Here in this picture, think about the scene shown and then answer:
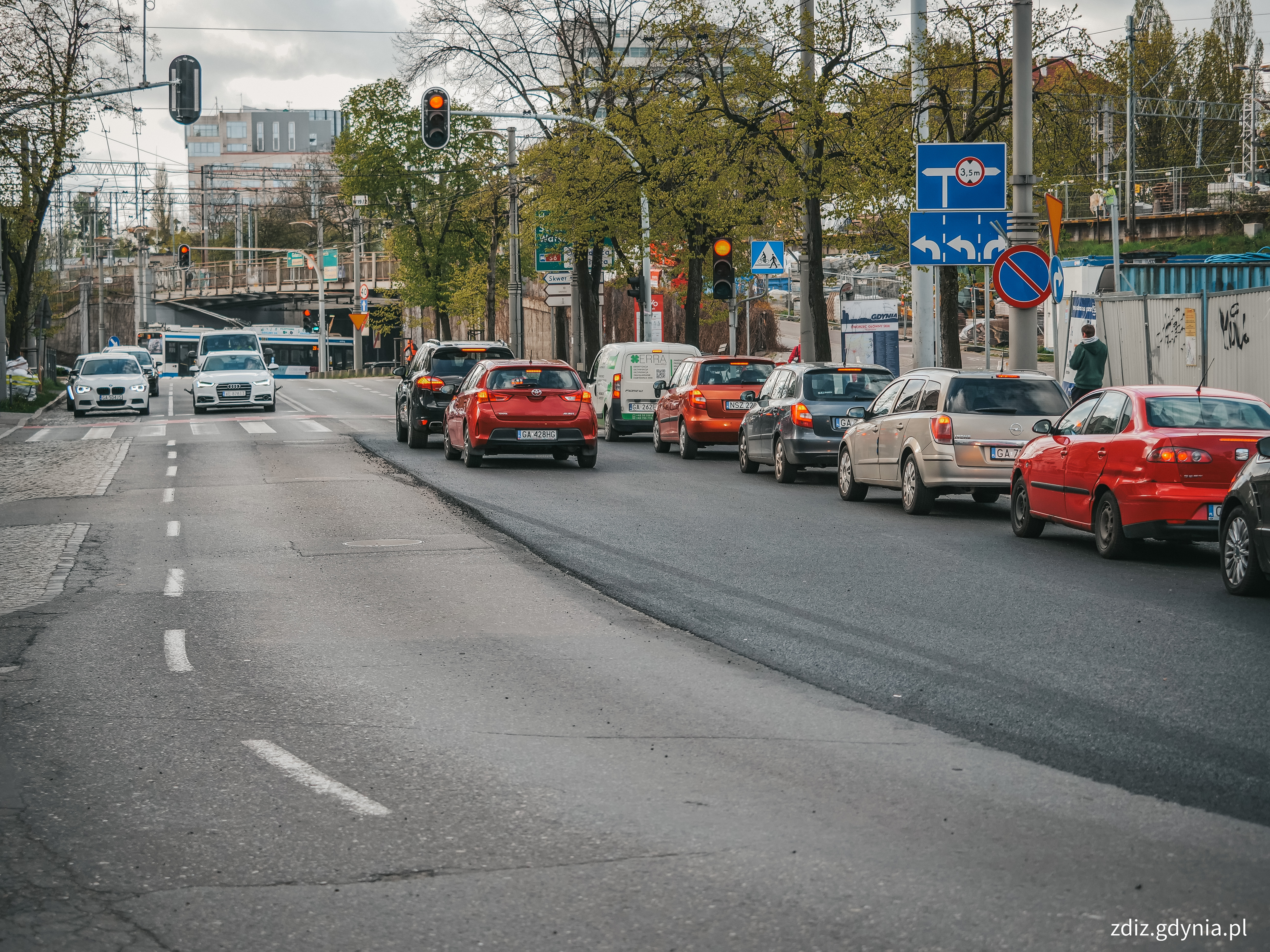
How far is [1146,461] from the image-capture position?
13.0 metres

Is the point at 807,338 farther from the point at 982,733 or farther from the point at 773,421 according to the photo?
the point at 982,733

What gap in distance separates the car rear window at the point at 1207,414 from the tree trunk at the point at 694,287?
80.0 feet

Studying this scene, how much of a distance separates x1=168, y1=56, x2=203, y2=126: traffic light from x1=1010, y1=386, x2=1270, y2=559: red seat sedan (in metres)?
17.3

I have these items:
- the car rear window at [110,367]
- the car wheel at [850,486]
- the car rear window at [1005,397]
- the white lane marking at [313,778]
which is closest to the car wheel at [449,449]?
the car wheel at [850,486]

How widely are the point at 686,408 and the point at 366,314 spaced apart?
194ft

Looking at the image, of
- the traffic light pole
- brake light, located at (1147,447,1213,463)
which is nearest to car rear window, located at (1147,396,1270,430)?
brake light, located at (1147,447,1213,463)

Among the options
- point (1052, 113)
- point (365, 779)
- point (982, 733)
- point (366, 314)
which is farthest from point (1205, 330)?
point (366, 314)

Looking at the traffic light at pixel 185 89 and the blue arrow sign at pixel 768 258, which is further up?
the traffic light at pixel 185 89

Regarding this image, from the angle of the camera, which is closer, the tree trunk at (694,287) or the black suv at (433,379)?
the black suv at (433,379)

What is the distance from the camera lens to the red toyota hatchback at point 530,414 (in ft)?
77.8

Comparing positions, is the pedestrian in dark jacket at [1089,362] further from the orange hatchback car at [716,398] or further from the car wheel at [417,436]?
the car wheel at [417,436]

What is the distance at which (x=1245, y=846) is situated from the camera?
5.37 metres

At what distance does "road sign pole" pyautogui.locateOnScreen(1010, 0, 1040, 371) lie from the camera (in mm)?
20344

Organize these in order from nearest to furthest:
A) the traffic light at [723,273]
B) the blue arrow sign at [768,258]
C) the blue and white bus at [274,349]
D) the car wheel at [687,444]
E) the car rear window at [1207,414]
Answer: the car rear window at [1207,414] < the car wheel at [687,444] < the traffic light at [723,273] < the blue arrow sign at [768,258] < the blue and white bus at [274,349]
